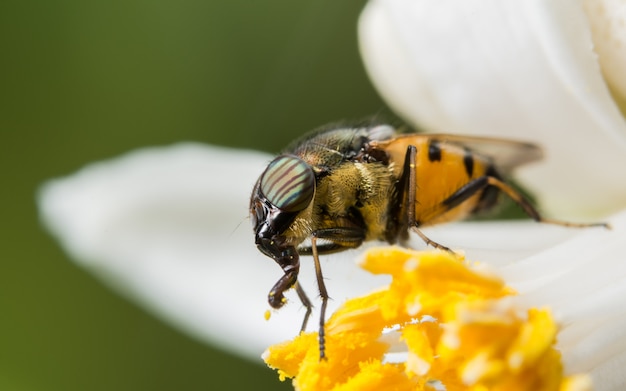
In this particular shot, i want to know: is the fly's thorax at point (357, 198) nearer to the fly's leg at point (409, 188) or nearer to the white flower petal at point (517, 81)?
the fly's leg at point (409, 188)

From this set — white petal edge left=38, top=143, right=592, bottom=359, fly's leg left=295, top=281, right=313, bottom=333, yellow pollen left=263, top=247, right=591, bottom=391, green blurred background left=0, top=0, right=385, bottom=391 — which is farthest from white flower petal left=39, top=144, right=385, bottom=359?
yellow pollen left=263, top=247, right=591, bottom=391

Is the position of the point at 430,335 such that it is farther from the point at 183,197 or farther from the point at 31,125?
the point at 31,125

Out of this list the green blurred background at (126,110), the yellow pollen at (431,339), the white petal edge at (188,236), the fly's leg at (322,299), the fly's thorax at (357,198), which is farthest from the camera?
the green blurred background at (126,110)

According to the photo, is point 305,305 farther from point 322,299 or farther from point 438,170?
point 438,170

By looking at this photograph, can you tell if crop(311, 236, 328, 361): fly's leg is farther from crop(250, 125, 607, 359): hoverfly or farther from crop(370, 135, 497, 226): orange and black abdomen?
crop(370, 135, 497, 226): orange and black abdomen

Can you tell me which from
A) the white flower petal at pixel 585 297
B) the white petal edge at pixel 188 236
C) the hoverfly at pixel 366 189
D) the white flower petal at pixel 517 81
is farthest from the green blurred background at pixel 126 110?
the white flower petal at pixel 585 297

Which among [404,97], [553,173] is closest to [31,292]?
[404,97]
